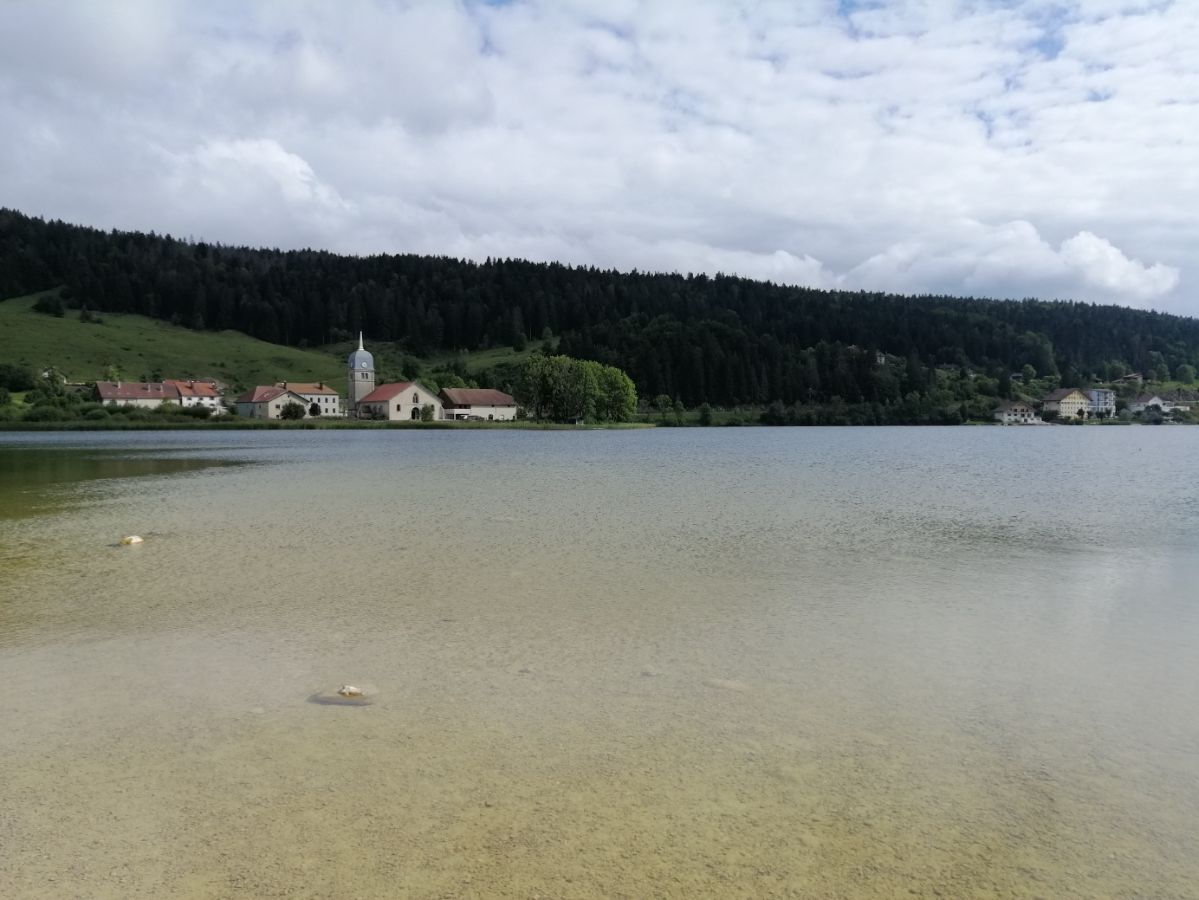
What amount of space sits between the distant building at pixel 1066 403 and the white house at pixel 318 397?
496 feet

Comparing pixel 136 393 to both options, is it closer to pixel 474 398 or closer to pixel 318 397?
pixel 318 397

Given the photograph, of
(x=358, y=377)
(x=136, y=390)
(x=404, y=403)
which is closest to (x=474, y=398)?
(x=404, y=403)

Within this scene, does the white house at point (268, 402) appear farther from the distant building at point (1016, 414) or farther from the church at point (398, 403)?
the distant building at point (1016, 414)

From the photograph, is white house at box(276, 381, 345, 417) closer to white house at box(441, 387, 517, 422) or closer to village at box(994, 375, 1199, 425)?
white house at box(441, 387, 517, 422)

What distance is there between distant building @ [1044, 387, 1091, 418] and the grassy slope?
154 meters

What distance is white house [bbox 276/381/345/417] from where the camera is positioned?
151 m

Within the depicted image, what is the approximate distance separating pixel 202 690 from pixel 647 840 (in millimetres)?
5510

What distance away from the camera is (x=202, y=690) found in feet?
29.5

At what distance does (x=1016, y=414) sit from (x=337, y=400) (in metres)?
140

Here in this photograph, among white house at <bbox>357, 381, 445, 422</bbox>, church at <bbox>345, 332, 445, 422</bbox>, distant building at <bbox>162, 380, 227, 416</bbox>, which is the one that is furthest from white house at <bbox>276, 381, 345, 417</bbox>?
distant building at <bbox>162, 380, 227, 416</bbox>

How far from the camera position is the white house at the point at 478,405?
15175cm

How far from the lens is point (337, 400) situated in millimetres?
159250

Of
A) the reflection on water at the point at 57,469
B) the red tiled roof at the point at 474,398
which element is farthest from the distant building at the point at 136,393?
the reflection on water at the point at 57,469

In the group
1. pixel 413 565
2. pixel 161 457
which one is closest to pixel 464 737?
pixel 413 565
